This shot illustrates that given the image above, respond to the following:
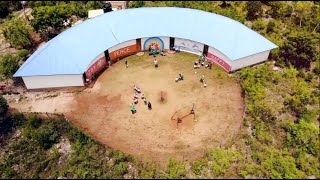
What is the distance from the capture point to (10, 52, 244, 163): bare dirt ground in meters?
38.6

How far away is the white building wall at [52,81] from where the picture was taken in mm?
44656

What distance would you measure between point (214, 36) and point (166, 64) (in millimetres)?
8395

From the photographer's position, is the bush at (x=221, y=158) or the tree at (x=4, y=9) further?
the tree at (x=4, y=9)

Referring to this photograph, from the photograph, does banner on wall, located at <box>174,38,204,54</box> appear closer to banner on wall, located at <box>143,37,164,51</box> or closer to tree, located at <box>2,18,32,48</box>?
banner on wall, located at <box>143,37,164,51</box>

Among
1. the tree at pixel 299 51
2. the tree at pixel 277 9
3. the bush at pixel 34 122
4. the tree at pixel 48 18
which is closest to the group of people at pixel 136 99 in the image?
the bush at pixel 34 122

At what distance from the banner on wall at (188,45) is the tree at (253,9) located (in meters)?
15.1

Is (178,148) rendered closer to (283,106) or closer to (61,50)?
(283,106)

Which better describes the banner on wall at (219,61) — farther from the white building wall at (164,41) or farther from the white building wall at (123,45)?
the white building wall at (123,45)

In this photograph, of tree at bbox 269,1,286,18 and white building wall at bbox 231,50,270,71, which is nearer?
white building wall at bbox 231,50,270,71

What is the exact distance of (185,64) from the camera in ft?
166

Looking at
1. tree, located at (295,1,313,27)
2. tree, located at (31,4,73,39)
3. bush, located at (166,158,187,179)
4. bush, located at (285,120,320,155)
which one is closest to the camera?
bush, located at (166,158,187,179)

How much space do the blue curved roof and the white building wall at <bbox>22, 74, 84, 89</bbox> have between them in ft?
2.54

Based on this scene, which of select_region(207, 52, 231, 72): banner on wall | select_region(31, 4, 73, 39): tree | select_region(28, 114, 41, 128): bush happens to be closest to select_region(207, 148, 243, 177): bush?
select_region(207, 52, 231, 72): banner on wall

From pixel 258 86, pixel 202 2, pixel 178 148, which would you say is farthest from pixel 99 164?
pixel 202 2
